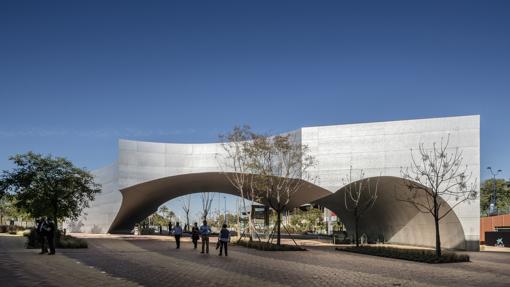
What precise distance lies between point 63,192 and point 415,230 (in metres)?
23.1

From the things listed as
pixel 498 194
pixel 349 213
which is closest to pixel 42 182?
pixel 349 213

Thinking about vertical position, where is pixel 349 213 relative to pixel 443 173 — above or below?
below

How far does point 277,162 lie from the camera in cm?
3681

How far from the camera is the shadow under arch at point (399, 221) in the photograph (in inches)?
1351

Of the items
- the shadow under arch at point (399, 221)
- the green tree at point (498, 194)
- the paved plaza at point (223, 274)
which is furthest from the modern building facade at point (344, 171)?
the green tree at point (498, 194)

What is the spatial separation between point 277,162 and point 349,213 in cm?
1286

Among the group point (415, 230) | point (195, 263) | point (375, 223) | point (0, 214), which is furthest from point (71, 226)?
point (195, 263)

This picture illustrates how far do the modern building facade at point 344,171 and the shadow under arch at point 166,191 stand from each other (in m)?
0.11

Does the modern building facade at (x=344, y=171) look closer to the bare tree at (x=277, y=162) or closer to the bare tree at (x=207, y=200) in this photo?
the bare tree at (x=277, y=162)

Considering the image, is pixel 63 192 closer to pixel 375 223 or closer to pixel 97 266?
pixel 97 266

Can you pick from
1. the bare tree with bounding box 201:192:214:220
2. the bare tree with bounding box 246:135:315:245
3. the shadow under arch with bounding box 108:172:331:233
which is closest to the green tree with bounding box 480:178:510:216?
the bare tree with bounding box 201:192:214:220

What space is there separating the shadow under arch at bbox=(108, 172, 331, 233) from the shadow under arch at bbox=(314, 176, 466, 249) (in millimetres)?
2233

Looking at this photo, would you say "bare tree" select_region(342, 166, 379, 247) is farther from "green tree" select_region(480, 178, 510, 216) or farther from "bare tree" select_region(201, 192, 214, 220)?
"green tree" select_region(480, 178, 510, 216)

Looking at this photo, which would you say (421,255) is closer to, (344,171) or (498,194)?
(344,171)
